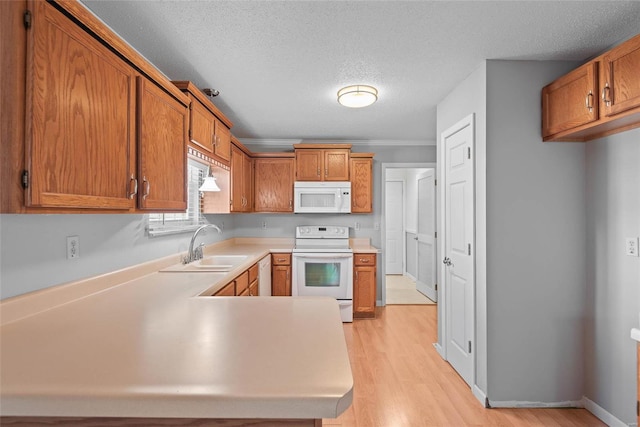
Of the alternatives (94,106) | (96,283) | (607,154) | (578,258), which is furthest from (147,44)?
(578,258)

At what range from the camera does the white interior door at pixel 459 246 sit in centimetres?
241

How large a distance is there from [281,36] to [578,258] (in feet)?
8.03

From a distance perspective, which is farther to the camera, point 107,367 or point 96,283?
point 96,283

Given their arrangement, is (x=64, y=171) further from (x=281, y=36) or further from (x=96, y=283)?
(x=281, y=36)

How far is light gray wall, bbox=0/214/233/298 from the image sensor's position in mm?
1265

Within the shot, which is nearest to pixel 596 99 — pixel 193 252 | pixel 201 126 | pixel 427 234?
pixel 201 126

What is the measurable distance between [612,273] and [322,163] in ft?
10.1

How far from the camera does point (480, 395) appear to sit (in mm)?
2254

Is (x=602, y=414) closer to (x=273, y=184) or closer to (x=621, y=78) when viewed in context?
(x=621, y=78)

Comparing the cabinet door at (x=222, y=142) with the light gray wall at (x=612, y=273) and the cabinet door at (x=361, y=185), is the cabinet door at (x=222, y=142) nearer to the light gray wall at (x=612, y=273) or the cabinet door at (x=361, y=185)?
the cabinet door at (x=361, y=185)

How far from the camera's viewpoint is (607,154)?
6.66ft

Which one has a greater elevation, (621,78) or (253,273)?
(621,78)

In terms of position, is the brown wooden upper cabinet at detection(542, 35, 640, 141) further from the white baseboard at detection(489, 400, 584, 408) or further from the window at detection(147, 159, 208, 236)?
the window at detection(147, 159, 208, 236)

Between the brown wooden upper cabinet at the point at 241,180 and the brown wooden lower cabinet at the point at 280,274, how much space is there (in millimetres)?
735
